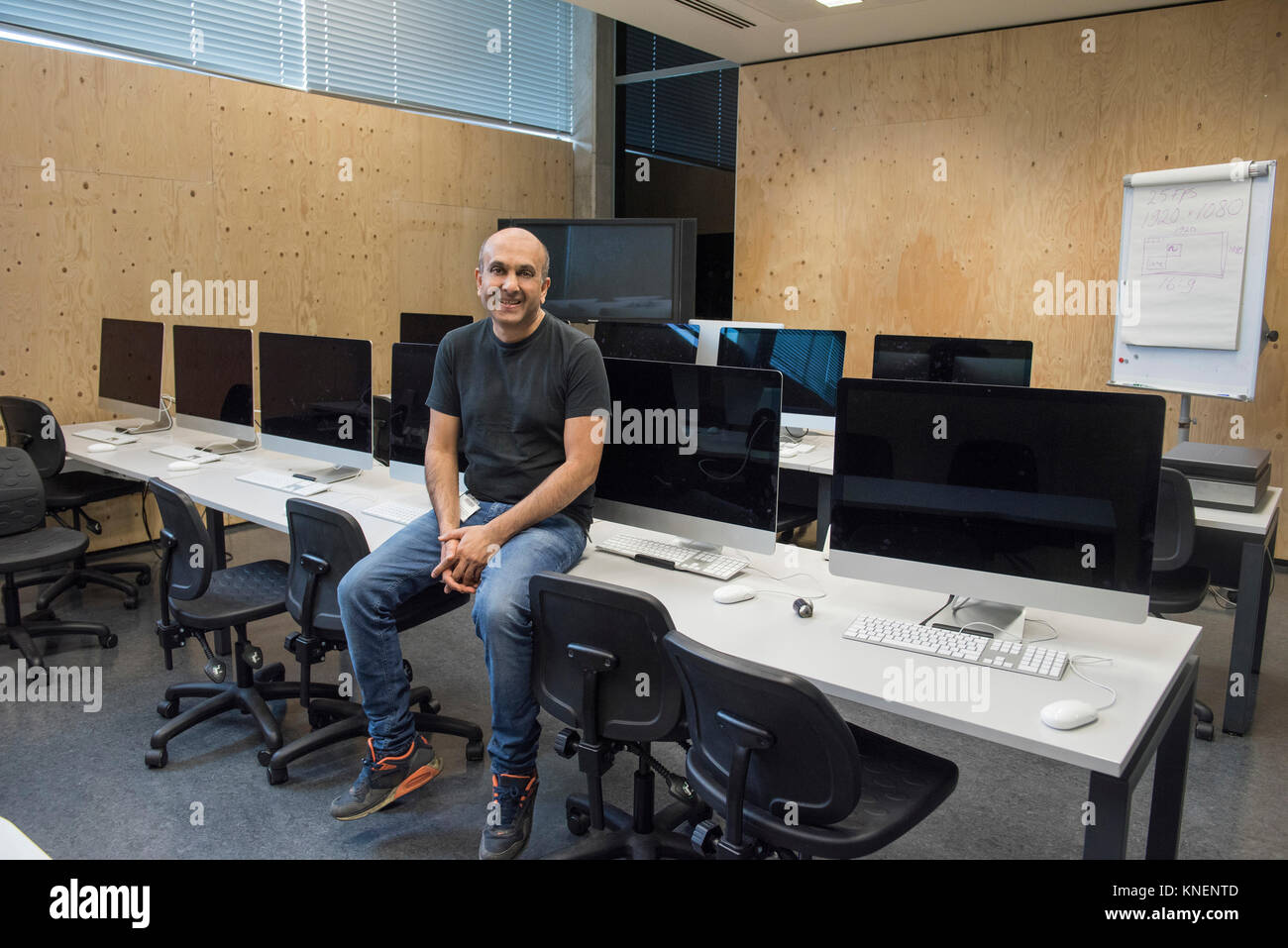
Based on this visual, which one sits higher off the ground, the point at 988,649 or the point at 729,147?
the point at 729,147

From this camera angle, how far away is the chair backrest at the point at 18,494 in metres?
3.35

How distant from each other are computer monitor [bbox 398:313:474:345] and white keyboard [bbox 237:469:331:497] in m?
1.33

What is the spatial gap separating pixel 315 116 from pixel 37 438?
96.3 inches

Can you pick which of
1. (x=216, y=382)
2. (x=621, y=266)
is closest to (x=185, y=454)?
(x=216, y=382)

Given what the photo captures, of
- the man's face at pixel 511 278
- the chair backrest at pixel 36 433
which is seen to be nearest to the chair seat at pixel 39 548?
the chair backrest at pixel 36 433

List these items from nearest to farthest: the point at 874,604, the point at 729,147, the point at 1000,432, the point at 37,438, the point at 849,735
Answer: the point at 849,735 < the point at 1000,432 < the point at 874,604 < the point at 37,438 < the point at 729,147

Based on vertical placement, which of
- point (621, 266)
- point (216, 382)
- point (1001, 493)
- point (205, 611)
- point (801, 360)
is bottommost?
point (205, 611)

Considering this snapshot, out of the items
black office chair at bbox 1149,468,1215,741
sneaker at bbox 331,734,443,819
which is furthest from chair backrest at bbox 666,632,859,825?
black office chair at bbox 1149,468,1215,741

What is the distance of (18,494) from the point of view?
3.36m

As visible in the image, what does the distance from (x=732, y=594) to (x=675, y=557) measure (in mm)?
331

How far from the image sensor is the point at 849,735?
147cm

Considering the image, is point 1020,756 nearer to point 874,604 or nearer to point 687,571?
point 874,604

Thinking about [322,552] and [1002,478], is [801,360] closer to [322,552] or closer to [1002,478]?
[1002,478]
